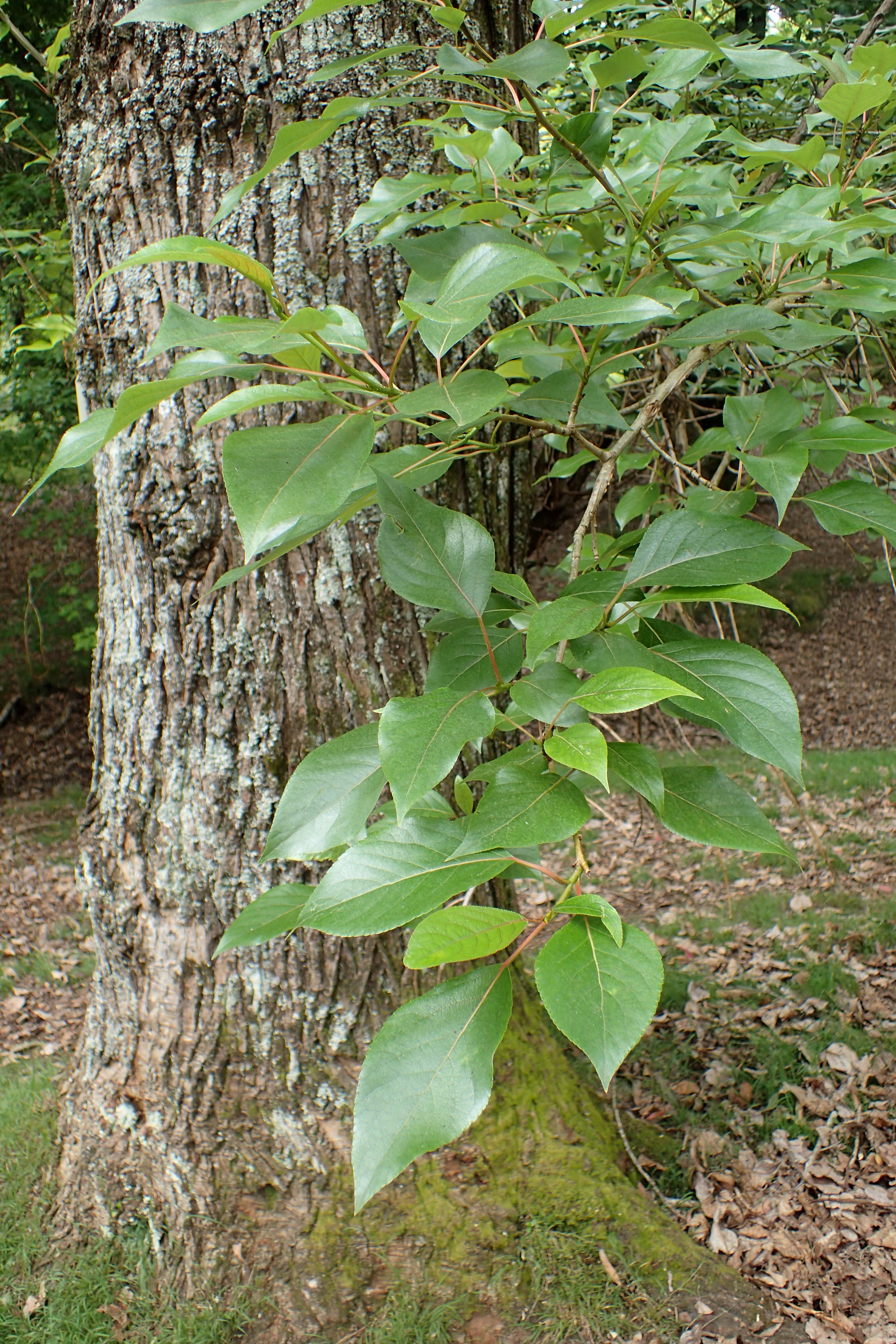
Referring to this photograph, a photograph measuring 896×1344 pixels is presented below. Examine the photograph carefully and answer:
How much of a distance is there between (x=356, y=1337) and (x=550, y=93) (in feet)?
11.2

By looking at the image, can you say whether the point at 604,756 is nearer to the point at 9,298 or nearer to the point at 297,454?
the point at 297,454

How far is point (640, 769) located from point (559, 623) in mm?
138

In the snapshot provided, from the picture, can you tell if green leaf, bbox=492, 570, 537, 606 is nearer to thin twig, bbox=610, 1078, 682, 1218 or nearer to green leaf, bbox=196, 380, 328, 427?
green leaf, bbox=196, 380, 328, 427

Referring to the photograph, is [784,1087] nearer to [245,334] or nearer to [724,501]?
[724,501]

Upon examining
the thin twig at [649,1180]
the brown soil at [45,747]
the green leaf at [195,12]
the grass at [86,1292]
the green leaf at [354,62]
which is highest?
the green leaf at [195,12]

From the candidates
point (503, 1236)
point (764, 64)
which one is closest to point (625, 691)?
point (764, 64)

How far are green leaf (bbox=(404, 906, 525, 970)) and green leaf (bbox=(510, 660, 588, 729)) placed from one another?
0.17 m

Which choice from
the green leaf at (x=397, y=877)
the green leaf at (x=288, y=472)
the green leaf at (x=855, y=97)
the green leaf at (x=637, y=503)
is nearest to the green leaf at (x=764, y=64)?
the green leaf at (x=855, y=97)

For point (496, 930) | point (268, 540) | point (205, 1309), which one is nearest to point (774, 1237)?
point (205, 1309)

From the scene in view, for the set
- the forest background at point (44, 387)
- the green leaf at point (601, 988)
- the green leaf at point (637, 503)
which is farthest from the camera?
the forest background at point (44, 387)

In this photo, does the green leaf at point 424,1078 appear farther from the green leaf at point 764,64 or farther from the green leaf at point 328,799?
the green leaf at point 764,64

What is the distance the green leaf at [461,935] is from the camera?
0.64 meters

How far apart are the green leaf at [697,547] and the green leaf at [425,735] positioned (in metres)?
0.20

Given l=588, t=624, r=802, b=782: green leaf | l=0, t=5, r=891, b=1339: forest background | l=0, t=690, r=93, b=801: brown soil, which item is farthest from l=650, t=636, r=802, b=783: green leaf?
l=0, t=690, r=93, b=801: brown soil
